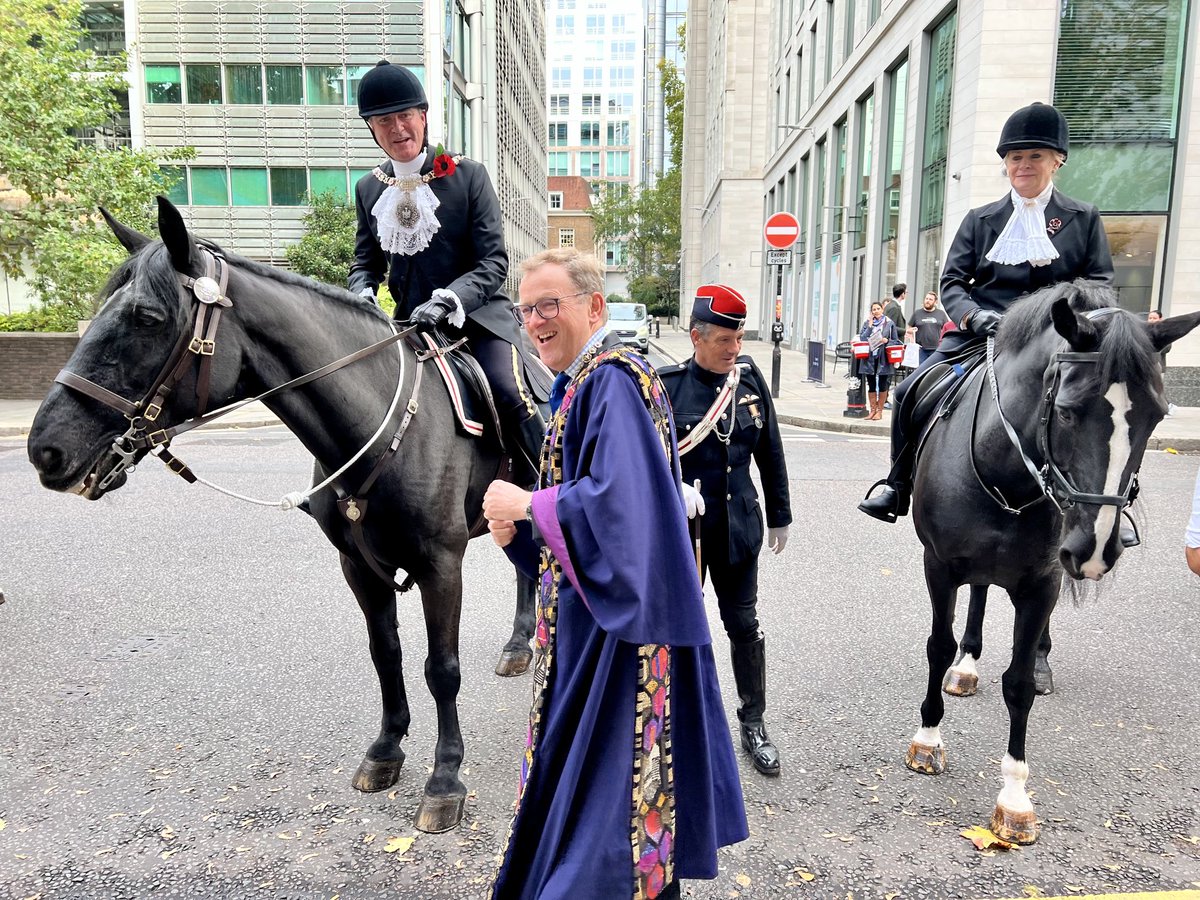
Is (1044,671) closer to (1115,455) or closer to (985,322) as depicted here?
(985,322)

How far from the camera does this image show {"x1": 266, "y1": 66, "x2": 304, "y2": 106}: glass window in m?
30.9

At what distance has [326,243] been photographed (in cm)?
2881

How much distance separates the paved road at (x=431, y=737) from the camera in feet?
9.84

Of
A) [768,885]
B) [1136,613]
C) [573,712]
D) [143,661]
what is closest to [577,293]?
[573,712]

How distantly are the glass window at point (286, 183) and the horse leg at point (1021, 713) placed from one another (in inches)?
1272

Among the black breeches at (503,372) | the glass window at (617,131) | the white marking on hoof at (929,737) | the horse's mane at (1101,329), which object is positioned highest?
the glass window at (617,131)

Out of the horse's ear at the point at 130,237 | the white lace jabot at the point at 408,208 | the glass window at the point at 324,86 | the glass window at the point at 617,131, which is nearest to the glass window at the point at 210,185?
the glass window at the point at 324,86

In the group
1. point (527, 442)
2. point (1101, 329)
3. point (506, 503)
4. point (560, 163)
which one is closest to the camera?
point (506, 503)

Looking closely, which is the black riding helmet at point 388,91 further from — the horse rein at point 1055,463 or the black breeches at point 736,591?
the horse rein at point 1055,463

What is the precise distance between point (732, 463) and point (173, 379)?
2231 millimetres

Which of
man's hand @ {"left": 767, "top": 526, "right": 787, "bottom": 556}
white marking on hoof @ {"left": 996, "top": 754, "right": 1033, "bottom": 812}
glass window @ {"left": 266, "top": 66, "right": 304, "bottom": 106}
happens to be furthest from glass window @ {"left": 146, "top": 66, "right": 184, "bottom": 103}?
white marking on hoof @ {"left": 996, "top": 754, "right": 1033, "bottom": 812}

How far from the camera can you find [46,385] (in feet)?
52.8

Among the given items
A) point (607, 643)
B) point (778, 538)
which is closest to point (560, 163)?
point (778, 538)

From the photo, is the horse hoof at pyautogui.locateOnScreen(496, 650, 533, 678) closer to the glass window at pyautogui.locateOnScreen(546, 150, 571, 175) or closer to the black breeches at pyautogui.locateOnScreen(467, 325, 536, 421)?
the black breeches at pyautogui.locateOnScreen(467, 325, 536, 421)
